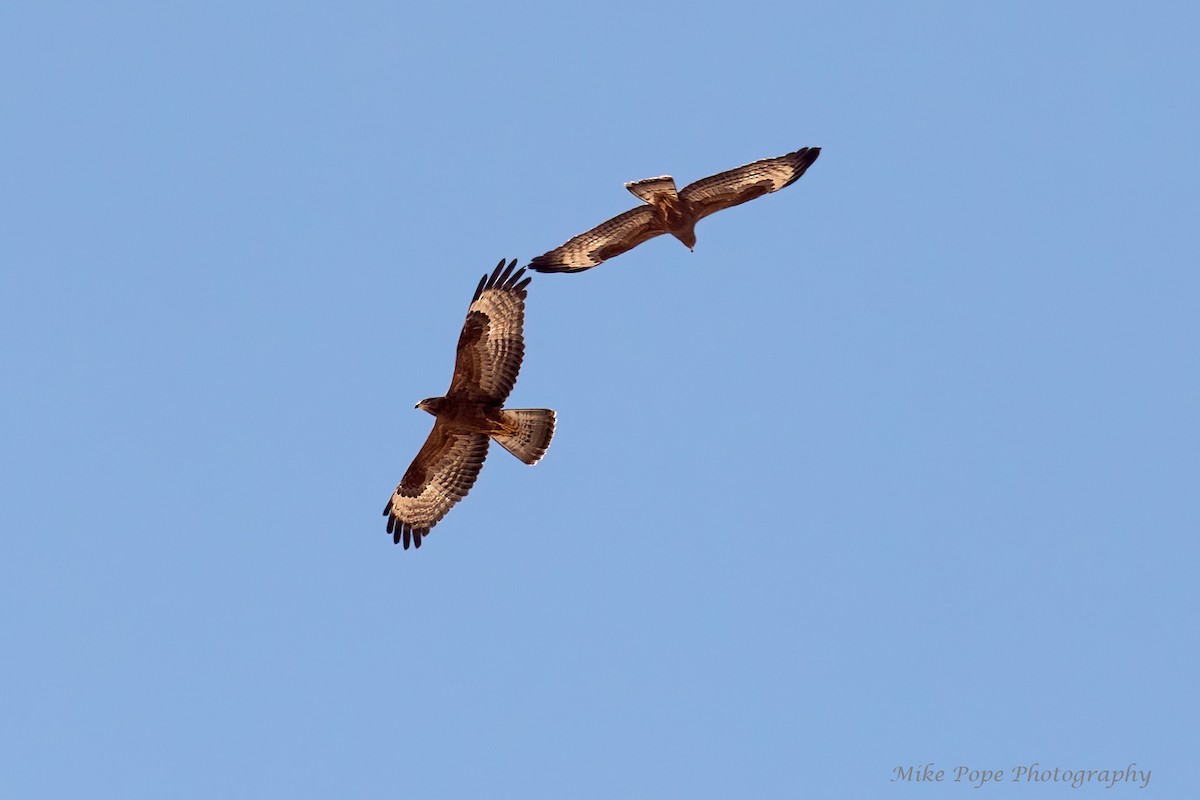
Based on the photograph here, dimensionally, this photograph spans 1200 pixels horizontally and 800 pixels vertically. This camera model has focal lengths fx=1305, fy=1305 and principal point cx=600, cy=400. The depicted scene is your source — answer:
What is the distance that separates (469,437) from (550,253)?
2.22 meters

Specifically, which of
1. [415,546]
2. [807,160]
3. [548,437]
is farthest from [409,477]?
[807,160]

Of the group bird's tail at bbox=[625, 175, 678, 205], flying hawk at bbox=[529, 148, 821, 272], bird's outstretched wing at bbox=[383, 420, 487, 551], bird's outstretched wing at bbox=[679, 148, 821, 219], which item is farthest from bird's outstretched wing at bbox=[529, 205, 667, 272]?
bird's outstretched wing at bbox=[383, 420, 487, 551]

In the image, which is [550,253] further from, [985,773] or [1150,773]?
[1150,773]

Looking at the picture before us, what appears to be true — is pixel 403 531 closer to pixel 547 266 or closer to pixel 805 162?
pixel 547 266

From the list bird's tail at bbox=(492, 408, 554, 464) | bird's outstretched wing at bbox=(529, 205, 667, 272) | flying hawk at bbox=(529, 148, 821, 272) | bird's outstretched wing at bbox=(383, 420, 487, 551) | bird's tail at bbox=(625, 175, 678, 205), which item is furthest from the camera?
bird's outstretched wing at bbox=(383, 420, 487, 551)

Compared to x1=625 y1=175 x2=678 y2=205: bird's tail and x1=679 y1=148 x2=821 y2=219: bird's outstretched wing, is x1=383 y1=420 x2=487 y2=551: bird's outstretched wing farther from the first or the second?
x1=679 y1=148 x2=821 y2=219: bird's outstretched wing

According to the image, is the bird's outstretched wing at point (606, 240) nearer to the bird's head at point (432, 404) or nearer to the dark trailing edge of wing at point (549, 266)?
the dark trailing edge of wing at point (549, 266)

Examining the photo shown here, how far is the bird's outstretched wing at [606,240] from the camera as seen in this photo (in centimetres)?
1373

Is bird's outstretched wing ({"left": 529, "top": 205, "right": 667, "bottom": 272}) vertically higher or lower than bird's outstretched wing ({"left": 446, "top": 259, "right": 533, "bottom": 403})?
higher

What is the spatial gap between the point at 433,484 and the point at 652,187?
13.4 feet

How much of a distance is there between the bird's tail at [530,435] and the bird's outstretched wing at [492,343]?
15.4 inches

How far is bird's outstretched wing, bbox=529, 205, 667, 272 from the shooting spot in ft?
45.0

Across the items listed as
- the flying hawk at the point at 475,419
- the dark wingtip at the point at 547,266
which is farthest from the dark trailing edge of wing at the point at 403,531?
the dark wingtip at the point at 547,266

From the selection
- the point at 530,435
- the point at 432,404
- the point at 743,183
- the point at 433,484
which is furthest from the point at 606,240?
the point at 433,484
